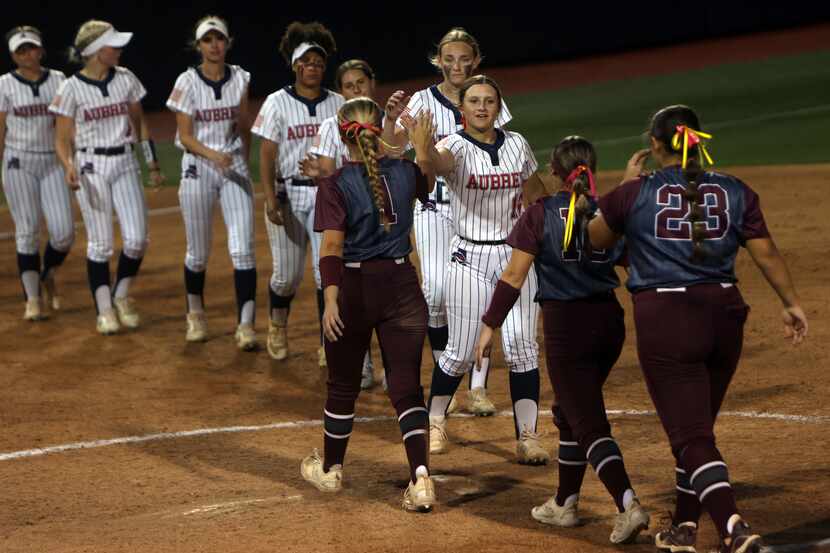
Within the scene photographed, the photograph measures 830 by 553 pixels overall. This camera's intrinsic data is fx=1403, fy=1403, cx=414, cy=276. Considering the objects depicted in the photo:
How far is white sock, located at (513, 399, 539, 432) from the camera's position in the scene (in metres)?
7.20

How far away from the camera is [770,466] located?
6844 mm

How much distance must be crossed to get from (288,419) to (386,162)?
244 cm

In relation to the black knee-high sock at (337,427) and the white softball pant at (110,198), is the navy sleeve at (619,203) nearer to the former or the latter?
the black knee-high sock at (337,427)

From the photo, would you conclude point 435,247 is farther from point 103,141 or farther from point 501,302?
point 103,141

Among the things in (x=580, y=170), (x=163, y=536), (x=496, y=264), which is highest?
(x=580, y=170)

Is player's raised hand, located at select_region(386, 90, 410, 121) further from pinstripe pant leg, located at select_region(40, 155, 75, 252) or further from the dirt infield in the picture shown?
pinstripe pant leg, located at select_region(40, 155, 75, 252)

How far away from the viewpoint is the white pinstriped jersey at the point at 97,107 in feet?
34.0

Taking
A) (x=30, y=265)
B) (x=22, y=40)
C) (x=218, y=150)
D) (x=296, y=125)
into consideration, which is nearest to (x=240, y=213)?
(x=218, y=150)

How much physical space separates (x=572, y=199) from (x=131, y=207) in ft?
18.1

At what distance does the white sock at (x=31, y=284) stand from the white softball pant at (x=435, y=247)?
4703 mm

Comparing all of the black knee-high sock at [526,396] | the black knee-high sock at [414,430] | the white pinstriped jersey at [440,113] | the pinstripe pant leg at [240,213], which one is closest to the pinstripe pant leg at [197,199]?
the pinstripe pant leg at [240,213]

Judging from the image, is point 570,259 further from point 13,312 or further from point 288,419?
point 13,312

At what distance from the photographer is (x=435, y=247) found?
7.87m

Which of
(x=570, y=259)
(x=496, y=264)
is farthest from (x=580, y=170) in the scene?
(x=496, y=264)
